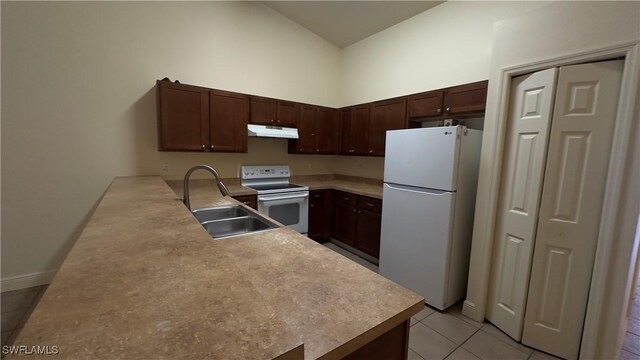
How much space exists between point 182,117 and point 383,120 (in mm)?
2391

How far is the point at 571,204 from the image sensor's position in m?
1.72

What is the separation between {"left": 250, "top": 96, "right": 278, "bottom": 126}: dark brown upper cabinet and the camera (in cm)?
321

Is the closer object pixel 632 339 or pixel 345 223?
pixel 632 339

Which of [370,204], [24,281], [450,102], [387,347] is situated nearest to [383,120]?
[450,102]

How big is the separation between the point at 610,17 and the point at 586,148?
77 centimetres

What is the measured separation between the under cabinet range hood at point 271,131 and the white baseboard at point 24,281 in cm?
254

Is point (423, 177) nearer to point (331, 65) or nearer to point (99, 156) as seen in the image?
point (331, 65)

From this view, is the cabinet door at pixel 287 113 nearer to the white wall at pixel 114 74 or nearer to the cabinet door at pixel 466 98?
the white wall at pixel 114 74

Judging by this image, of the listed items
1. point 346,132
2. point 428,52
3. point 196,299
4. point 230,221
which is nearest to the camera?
point 196,299

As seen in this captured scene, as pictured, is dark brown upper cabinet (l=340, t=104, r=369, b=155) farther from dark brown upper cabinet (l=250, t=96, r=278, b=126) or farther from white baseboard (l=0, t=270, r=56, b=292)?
white baseboard (l=0, t=270, r=56, b=292)

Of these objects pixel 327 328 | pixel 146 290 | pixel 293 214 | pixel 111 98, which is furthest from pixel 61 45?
pixel 327 328

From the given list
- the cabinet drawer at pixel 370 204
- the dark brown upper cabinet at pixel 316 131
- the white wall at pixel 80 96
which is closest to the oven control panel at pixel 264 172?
the dark brown upper cabinet at pixel 316 131

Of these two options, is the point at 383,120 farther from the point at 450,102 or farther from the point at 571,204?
the point at 571,204

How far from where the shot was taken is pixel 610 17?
152 centimetres
